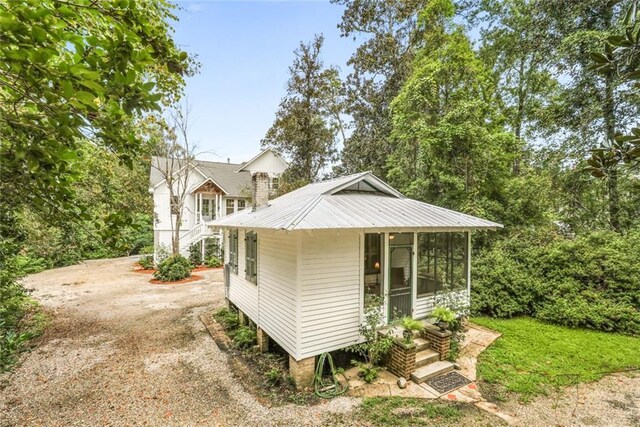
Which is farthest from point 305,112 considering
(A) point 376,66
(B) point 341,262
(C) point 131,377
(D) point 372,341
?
(C) point 131,377

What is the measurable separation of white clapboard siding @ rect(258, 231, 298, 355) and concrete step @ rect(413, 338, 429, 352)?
2.85 meters

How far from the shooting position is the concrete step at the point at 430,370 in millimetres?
5861

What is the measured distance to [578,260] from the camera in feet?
31.1

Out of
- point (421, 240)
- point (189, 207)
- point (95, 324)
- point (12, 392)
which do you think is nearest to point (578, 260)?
point (421, 240)

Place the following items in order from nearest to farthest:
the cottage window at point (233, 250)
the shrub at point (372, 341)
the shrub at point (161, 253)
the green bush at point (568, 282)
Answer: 1. the shrub at point (372, 341)
2. the green bush at point (568, 282)
3. the cottage window at point (233, 250)
4. the shrub at point (161, 253)

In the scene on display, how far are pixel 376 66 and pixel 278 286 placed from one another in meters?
16.3

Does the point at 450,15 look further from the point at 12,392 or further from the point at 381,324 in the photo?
the point at 12,392

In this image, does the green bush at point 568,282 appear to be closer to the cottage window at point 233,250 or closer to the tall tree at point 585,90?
the tall tree at point 585,90

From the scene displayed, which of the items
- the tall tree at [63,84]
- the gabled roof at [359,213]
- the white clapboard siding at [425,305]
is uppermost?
the tall tree at [63,84]

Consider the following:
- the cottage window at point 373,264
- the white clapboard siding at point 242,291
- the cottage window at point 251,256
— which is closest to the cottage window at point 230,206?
the white clapboard siding at point 242,291

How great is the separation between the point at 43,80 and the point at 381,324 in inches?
269

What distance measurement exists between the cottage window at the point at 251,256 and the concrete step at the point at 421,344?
431 cm

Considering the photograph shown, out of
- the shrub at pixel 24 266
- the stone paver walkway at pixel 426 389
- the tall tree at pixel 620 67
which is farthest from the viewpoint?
the shrub at pixel 24 266

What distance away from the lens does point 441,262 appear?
781cm
